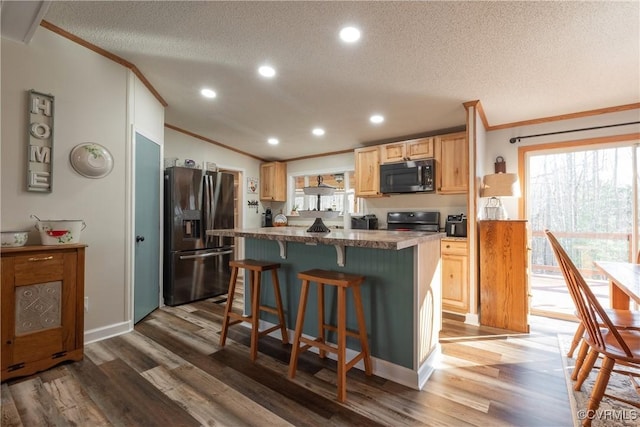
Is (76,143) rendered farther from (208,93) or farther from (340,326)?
(340,326)

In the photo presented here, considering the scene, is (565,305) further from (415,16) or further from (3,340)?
(3,340)

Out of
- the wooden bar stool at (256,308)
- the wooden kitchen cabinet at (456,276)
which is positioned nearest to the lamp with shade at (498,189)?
the wooden kitchen cabinet at (456,276)

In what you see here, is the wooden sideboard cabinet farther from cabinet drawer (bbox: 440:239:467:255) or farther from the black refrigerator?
cabinet drawer (bbox: 440:239:467:255)

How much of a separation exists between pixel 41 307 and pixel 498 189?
13.4 feet

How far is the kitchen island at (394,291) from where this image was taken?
1900 mm

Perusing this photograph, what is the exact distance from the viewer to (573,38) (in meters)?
1.96

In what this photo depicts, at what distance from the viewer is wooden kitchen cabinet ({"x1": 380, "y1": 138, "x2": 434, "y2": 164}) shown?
3.82 metres

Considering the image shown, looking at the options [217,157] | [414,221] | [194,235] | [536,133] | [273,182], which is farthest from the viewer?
[273,182]

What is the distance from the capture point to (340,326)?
180cm

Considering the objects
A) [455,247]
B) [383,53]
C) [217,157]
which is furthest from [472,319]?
[217,157]

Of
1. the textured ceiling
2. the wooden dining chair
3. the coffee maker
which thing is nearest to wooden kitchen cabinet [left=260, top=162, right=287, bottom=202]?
the coffee maker

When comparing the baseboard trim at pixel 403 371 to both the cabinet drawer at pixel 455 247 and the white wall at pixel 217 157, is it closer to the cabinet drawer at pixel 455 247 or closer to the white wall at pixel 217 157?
the cabinet drawer at pixel 455 247

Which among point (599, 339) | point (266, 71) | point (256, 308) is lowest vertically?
point (256, 308)

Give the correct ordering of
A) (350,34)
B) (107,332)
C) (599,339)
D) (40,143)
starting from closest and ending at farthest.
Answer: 1. (599,339)
2. (350,34)
3. (40,143)
4. (107,332)
